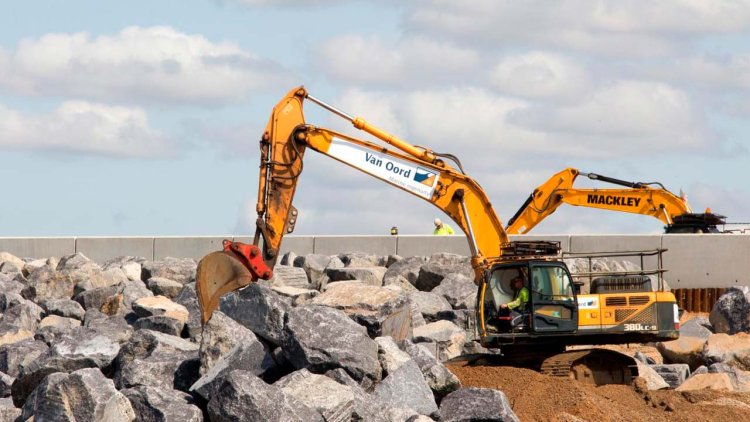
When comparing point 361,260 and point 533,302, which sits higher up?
point 361,260

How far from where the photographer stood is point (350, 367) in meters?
12.1

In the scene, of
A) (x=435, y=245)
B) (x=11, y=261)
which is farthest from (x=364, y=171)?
(x=11, y=261)

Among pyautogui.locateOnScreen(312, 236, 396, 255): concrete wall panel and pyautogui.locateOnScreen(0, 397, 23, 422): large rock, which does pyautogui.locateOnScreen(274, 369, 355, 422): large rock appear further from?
pyautogui.locateOnScreen(312, 236, 396, 255): concrete wall panel

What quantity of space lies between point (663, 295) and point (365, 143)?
4374 mm

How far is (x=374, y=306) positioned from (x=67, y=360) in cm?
445

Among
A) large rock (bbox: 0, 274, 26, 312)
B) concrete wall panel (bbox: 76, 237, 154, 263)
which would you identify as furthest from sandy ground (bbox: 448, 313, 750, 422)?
concrete wall panel (bbox: 76, 237, 154, 263)

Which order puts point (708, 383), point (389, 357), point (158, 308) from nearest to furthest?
point (389, 357) → point (708, 383) → point (158, 308)

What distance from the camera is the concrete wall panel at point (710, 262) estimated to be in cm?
2547

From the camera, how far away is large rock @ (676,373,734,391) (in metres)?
15.7

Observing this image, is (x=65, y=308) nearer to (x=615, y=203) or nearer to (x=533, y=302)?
(x=533, y=302)

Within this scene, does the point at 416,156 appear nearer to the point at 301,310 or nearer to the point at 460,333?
the point at 460,333

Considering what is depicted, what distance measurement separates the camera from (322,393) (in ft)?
37.0

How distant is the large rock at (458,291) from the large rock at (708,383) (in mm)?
4926

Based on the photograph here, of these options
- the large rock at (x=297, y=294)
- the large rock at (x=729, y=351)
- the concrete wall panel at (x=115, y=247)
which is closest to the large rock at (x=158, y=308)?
the large rock at (x=297, y=294)
